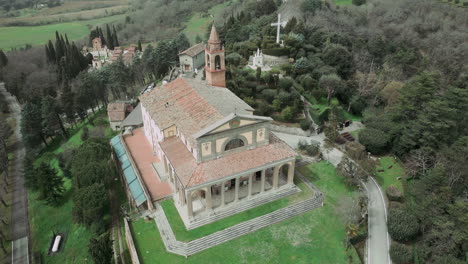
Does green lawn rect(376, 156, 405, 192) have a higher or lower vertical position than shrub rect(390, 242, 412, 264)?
→ lower

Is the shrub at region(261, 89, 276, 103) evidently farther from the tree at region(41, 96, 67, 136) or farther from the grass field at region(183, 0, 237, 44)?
the grass field at region(183, 0, 237, 44)

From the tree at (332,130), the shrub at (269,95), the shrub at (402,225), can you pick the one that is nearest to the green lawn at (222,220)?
the shrub at (402,225)

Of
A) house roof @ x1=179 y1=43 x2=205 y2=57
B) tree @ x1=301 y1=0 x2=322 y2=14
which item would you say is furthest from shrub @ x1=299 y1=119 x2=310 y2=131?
tree @ x1=301 y1=0 x2=322 y2=14

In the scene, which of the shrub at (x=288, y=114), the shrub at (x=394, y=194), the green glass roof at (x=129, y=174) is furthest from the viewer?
the shrub at (x=288, y=114)

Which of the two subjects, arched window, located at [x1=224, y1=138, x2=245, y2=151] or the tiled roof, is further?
arched window, located at [x1=224, y1=138, x2=245, y2=151]

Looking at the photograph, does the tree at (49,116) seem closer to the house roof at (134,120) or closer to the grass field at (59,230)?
the house roof at (134,120)

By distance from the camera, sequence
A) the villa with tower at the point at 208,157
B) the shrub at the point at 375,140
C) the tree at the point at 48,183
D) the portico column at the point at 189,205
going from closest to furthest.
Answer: the portico column at the point at 189,205 → the villa with tower at the point at 208,157 → the tree at the point at 48,183 → the shrub at the point at 375,140
